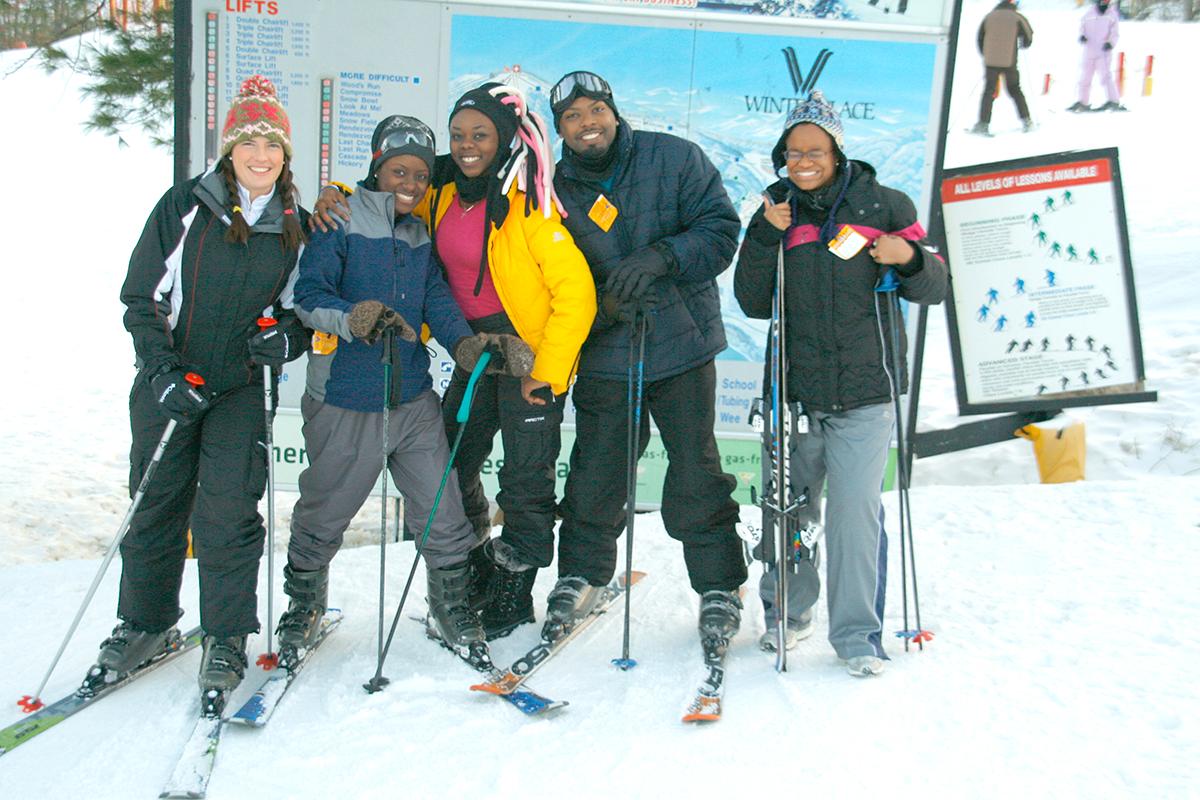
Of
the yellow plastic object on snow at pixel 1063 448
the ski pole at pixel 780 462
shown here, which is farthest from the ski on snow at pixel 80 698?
the yellow plastic object on snow at pixel 1063 448

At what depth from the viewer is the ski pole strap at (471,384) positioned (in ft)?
11.3

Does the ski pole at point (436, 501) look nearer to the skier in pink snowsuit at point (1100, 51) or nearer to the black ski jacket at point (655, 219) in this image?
the black ski jacket at point (655, 219)

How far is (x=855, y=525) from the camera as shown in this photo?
3.45m

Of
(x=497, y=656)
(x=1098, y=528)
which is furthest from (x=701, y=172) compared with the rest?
(x=1098, y=528)

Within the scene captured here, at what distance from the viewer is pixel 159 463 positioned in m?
3.36

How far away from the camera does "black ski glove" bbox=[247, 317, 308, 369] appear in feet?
10.7

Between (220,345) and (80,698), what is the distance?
120 cm

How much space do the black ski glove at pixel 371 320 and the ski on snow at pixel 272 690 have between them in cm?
113

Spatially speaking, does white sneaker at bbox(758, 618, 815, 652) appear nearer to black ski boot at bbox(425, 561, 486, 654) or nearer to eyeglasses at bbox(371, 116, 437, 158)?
black ski boot at bbox(425, 561, 486, 654)

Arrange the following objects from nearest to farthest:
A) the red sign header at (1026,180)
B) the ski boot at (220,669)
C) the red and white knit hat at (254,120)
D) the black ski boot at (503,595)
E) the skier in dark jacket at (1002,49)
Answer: the ski boot at (220,669), the red and white knit hat at (254,120), the black ski boot at (503,595), the red sign header at (1026,180), the skier in dark jacket at (1002,49)

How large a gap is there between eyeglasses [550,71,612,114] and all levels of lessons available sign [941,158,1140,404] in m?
2.86

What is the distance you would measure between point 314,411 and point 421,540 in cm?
58

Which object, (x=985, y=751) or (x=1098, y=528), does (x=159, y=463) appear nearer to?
(x=985, y=751)

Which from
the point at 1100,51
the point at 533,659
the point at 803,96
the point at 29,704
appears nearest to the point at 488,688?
the point at 533,659
